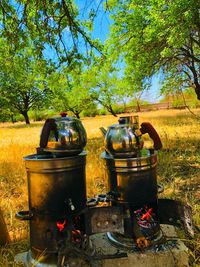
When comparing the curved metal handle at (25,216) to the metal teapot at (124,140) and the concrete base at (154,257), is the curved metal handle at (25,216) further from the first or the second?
Answer: the metal teapot at (124,140)

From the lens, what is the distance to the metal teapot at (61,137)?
2570 mm

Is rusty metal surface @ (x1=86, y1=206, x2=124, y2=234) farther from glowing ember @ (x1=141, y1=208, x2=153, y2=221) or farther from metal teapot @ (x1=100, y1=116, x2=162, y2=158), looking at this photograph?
metal teapot @ (x1=100, y1=116, x2=162, y2=158)

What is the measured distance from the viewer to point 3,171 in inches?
261

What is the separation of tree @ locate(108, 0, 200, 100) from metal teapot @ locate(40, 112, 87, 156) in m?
7.53

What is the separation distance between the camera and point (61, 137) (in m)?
2.57

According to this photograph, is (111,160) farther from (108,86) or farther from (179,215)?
(108,86)

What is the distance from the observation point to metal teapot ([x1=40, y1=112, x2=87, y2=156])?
2570mm

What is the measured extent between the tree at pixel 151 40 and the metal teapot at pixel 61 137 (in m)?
7.53

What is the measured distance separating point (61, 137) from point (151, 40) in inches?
430

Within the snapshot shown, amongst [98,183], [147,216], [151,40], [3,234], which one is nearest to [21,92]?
[151,40]

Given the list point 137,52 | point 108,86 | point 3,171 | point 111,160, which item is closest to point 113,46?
point 137,52

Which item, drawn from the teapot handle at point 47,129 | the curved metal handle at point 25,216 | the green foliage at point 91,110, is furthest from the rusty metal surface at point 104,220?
the green foliage at point 91,110

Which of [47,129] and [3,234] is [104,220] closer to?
[47,129]

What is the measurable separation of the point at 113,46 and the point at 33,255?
12676 mm
